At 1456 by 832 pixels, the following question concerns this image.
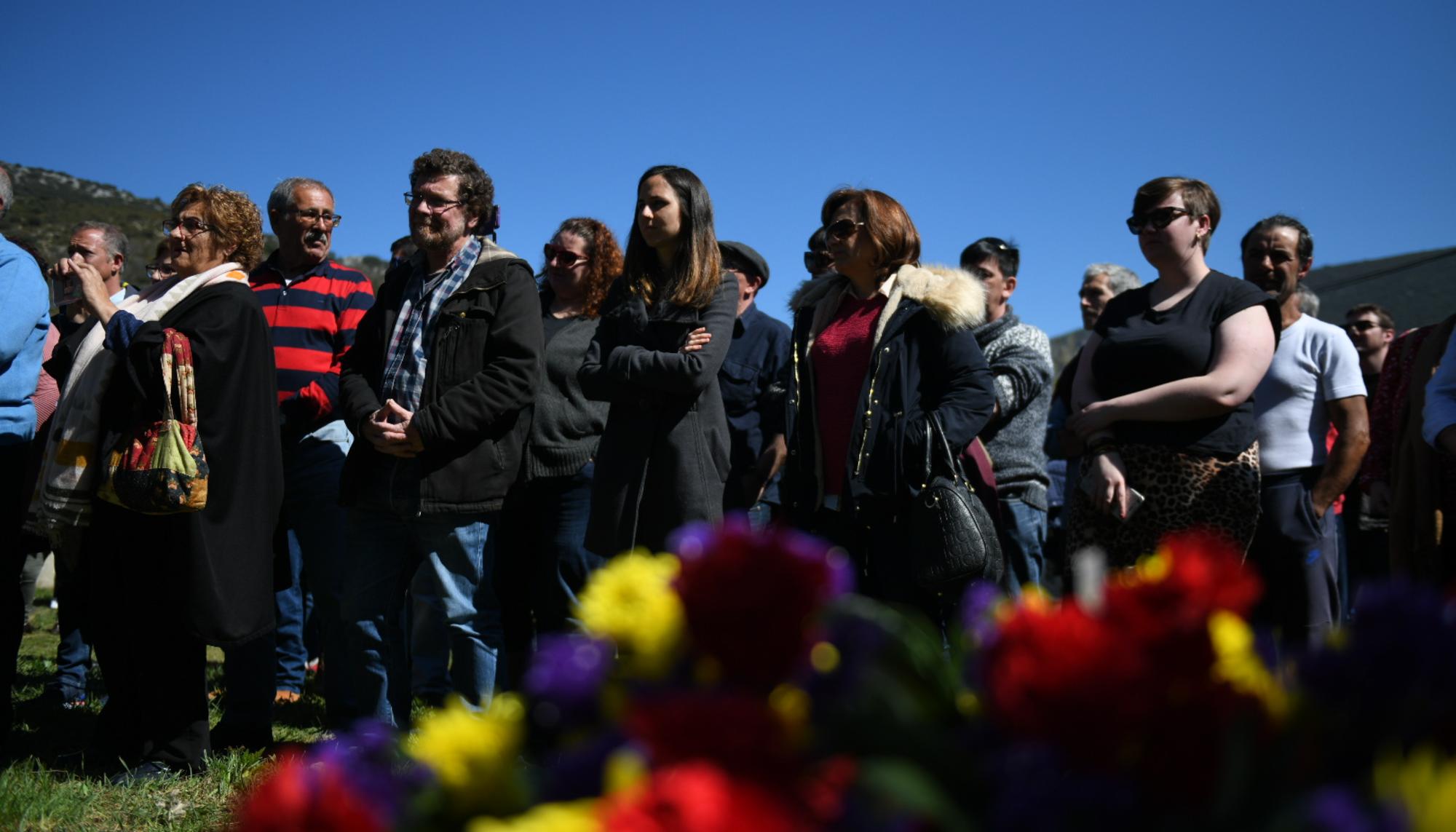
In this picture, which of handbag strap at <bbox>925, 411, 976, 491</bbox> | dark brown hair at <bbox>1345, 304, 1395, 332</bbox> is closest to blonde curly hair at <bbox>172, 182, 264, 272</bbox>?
handbag strap at <bbox>925, 411, 976, 491</bbox>

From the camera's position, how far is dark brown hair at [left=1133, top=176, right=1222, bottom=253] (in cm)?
351

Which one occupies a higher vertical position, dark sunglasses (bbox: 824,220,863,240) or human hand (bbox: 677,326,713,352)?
dark sunglasses (bbox: 824,220,863,240)

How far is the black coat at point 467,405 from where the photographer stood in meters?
3.82

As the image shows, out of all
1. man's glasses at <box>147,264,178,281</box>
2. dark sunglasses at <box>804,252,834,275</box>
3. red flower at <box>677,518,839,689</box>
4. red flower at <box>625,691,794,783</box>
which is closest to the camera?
red flower at <box>625,691,794,783</box>

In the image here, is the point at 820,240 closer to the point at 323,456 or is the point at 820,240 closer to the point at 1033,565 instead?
the point at 1033,565

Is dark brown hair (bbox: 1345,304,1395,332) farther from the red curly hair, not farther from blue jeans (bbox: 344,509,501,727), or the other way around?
blue jeans (bbox: 344,509,501,727)

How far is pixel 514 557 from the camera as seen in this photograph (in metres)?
5.05

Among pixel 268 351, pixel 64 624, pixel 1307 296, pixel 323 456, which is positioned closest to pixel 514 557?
pixel 323 456

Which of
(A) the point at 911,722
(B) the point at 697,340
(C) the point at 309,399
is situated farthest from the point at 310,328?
Answer: (A) the point at 911,722

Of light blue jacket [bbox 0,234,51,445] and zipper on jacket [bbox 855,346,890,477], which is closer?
zipper on jacket [bbox 855,346,890,477]

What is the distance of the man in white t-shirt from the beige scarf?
A: 3830mm

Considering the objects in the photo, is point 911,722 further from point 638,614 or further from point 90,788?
point 90,788

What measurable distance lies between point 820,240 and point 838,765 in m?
5.43

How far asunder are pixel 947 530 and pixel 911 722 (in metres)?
2.69
